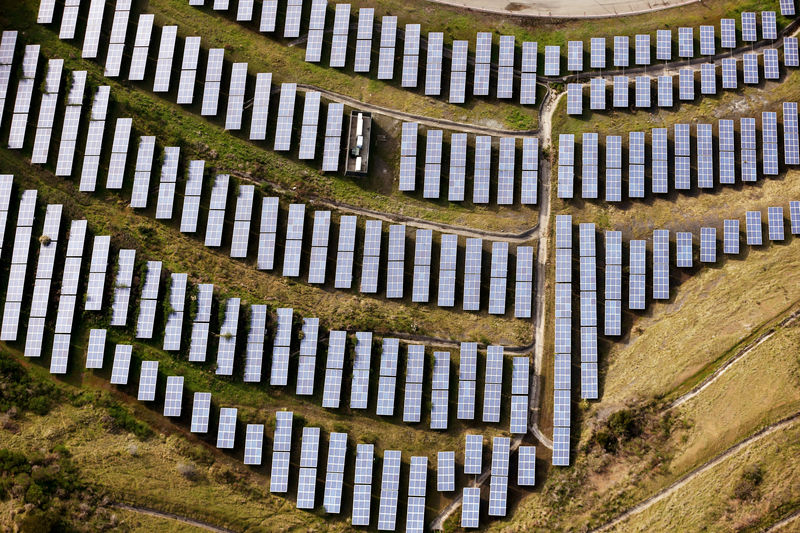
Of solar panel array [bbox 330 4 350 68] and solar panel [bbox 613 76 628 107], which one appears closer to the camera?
solar panel [bbox 613 76 628 107]

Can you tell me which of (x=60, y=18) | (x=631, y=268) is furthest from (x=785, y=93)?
(x=60, y=18)

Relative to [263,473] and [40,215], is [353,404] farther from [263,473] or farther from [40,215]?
[40,215]

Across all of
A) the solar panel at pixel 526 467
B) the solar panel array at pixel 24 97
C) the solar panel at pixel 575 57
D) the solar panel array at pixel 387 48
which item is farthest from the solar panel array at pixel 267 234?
the solar panel at pixel 575 57

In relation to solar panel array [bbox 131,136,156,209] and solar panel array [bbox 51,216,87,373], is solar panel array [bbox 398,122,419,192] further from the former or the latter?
solar panel array [bbox 51,216,87,373]

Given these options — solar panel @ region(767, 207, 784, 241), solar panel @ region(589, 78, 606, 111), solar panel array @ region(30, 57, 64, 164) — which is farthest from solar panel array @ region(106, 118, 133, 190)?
solar panel @ region(767, 207, 784, 241)

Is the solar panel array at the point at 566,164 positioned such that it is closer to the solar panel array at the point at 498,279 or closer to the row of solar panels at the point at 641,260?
the row of solar panels at the point at 641,260

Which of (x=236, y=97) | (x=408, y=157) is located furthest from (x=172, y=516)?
(x=236, y=97)
